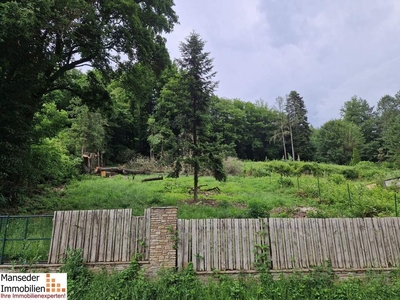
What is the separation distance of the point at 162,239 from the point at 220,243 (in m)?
1.43

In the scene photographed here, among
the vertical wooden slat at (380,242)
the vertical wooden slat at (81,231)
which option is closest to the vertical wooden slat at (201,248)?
the vertical wooden slat at (81,231)

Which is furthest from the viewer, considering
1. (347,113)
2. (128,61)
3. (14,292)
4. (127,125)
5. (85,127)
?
(347,113)

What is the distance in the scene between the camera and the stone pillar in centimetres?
573

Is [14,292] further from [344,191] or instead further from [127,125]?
[127,125]

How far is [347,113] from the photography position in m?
53.8

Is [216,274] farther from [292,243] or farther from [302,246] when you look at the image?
[302,246]

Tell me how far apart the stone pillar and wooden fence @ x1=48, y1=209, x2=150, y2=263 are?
0.23 meters

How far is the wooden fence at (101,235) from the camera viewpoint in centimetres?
589

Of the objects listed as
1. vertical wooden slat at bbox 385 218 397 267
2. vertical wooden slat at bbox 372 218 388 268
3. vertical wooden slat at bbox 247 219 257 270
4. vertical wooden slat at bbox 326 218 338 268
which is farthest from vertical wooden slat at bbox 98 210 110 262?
vertical wooden slat at bbox 385 218 397 267

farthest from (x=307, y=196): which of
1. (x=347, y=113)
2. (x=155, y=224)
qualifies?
(x=347, y=113)

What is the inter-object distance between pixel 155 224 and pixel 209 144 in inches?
285

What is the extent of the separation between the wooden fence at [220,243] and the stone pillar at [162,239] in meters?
0.20

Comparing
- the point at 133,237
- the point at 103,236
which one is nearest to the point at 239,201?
the point at 133,237

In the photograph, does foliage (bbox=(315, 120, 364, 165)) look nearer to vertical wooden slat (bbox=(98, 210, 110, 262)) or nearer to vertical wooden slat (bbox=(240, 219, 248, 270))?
vertical wooden slat (bbox=(240, 219, 248, 270))
